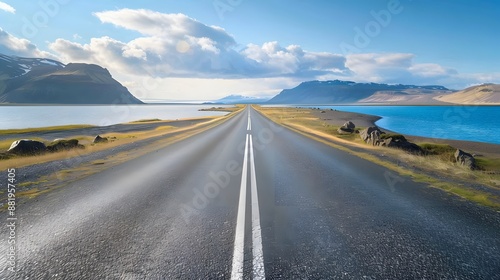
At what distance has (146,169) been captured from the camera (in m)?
9.92

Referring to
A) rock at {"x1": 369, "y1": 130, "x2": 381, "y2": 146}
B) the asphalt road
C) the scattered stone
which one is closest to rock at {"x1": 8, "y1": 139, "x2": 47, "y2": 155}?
the asphalt road

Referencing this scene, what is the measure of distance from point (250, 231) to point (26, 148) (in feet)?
59.6

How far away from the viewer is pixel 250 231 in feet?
14.7

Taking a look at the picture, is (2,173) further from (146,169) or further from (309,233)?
(309,233)

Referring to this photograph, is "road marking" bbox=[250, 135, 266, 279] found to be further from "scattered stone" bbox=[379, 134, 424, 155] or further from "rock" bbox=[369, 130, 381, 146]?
"rock" bbox=[369, 130, 381, 146]

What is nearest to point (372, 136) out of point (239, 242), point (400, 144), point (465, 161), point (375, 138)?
point (375, 138)

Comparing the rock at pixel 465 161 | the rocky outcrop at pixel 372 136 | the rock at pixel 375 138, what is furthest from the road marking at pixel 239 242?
the rocky outcrop at pixel 372 136

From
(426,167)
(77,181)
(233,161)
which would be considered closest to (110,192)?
(77,181)

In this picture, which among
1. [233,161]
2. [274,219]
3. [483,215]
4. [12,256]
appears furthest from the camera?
[233,161]

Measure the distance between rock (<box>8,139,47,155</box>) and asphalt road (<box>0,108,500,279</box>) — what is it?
1097cm

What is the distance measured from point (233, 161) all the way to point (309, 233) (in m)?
7.31

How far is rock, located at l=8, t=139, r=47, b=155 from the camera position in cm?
1537

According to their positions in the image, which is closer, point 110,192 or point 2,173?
point 110,192

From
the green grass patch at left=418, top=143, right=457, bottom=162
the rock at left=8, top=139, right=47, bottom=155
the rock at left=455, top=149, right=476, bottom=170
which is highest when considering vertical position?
the rock at left=8, top=139, right=47, bottom=155
